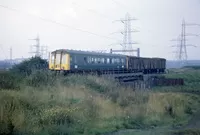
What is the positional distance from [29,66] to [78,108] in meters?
14.9

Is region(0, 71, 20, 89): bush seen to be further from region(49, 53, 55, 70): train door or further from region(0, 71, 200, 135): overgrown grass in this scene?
region(49, 53, 55, 70): train door

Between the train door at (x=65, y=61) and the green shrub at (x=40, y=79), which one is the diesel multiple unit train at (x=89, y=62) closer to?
the train door at (x=65, y=61)

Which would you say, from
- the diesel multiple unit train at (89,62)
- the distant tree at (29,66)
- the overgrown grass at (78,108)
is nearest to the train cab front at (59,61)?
the diesel multiple unit train at (89,62)

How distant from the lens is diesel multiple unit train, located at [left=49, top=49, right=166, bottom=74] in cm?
3384

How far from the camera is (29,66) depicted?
3089cm

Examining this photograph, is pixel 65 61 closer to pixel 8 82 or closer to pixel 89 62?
pixel 89 62

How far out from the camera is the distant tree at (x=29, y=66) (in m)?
28.8

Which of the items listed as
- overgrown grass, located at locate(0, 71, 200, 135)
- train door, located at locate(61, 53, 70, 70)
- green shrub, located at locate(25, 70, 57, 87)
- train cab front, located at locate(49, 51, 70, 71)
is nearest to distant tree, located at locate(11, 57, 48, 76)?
train cab front, located at locate(49, 51, 70, 71)

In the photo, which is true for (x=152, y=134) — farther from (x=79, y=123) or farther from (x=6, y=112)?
(x=6, y=112)

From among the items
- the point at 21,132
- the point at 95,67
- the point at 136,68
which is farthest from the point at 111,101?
the point at 136,68

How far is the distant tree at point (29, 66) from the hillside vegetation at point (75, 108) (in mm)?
4856

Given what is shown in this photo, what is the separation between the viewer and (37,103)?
1655 cm

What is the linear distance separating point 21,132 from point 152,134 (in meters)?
6.66

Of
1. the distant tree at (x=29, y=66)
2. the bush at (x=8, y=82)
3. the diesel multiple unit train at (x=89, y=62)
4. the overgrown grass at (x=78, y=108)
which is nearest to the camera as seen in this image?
the overgrown grass at (x=78, y=108)
